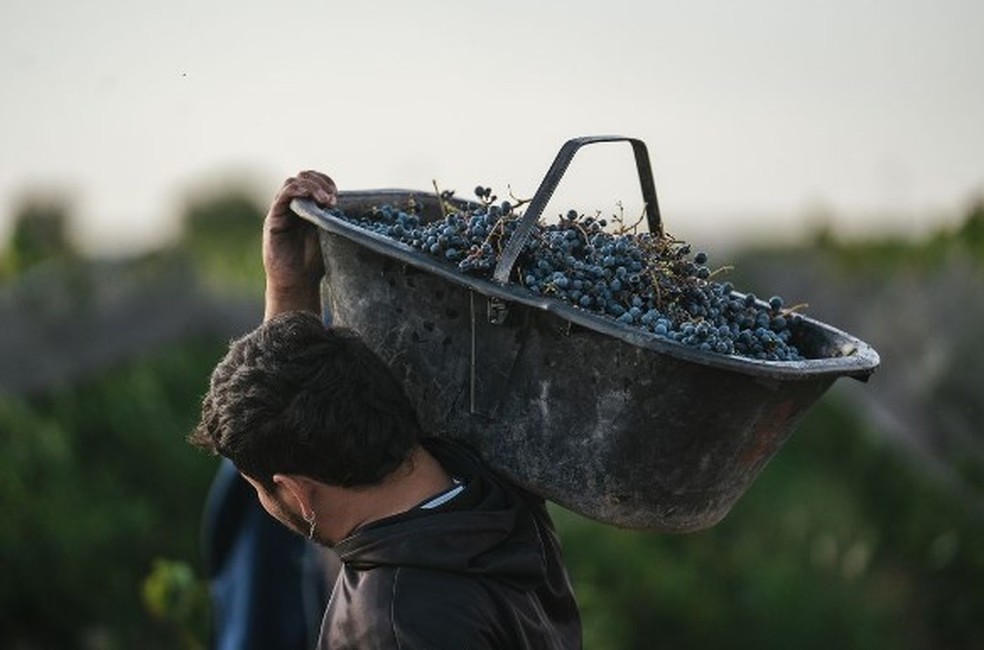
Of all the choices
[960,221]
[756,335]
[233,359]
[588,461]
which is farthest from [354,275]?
[960,221]

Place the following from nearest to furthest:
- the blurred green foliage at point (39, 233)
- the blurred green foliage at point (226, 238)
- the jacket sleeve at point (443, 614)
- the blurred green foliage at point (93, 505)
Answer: the jacket sleeve at point (443, 614)
the blurred green foliage at point (93, 505)
the blurred green foliage at point (39, 233)
the blurred green foliage at point (226, 238)

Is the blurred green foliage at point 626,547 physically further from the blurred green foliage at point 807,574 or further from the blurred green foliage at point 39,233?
the blurred green foliage at point 39,233

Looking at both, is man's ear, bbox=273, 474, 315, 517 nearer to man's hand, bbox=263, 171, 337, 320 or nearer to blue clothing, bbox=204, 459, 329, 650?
man's hand, bbox=263, 171, 337, 320

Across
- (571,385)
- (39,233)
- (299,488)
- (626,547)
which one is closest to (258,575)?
(299,488)

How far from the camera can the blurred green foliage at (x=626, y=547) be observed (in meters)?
5.93

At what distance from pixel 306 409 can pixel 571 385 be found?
387 millimetres

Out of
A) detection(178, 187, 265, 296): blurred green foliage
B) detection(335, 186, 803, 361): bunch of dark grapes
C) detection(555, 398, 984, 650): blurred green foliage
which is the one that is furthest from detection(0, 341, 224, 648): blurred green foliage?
detection(335, 186, 803, 361): bunch of dark grapes

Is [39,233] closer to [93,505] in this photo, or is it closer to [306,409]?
[93,505]

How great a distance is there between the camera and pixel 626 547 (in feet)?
21.2

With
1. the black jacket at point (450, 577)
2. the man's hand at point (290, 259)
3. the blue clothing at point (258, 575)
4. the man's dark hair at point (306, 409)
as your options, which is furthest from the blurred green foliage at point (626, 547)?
the man's dark hair at point (306, 409)

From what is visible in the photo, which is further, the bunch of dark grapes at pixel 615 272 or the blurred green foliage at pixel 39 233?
the blurred green foliage at pixel 39 233

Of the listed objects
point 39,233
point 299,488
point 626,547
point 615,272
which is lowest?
point 626,547

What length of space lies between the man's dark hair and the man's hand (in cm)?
29

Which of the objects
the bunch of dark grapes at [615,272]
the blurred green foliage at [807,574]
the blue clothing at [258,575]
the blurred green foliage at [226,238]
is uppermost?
the bunch of dark grapes at [615,272]
